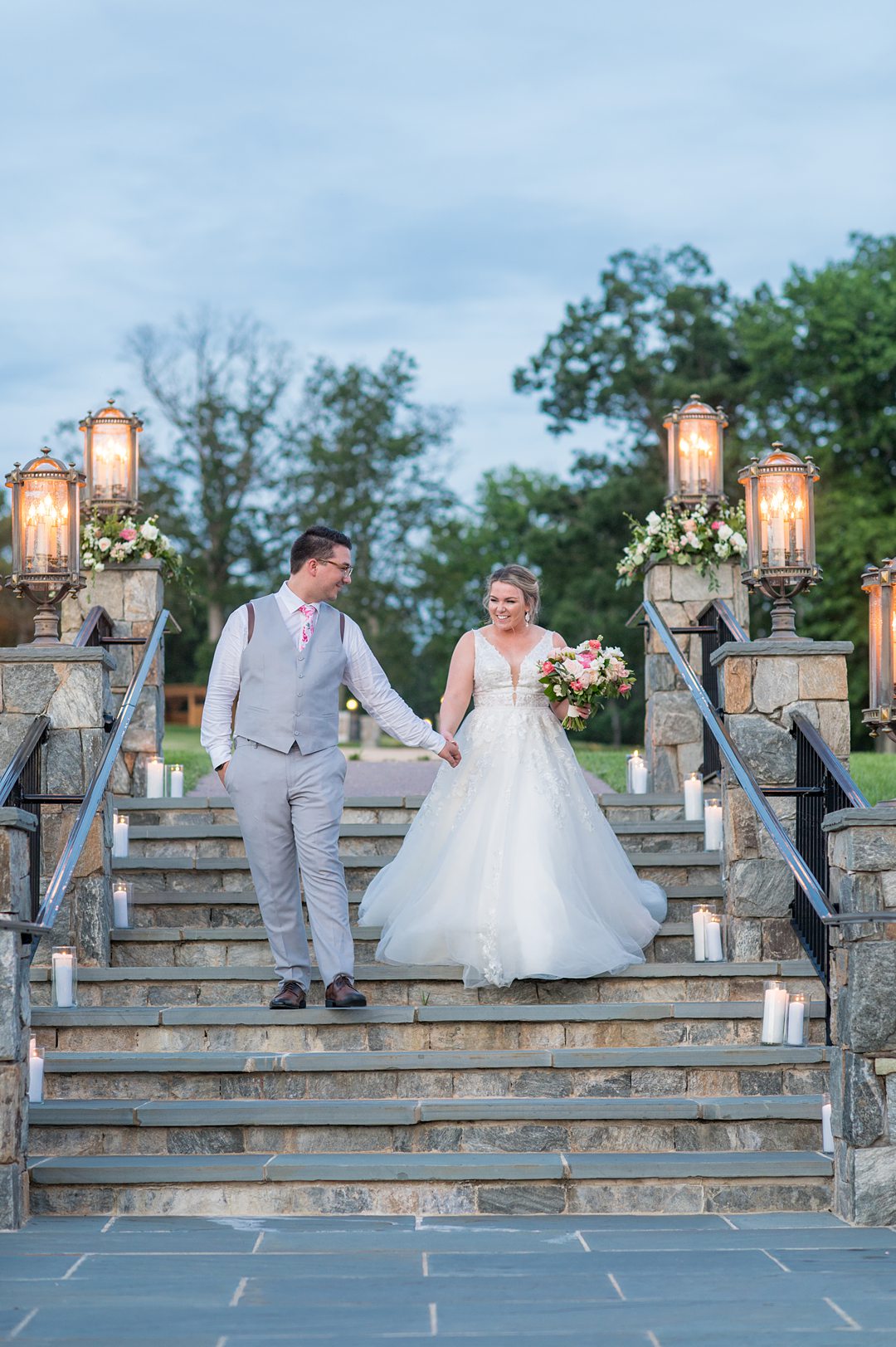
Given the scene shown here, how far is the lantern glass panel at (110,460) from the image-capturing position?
9.42m

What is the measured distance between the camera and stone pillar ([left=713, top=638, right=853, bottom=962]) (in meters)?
6.88

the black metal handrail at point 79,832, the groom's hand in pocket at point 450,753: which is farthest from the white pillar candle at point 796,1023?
the black metal handrail at point 79,832

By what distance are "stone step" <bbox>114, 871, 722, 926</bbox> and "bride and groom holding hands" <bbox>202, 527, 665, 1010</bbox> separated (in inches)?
13.8

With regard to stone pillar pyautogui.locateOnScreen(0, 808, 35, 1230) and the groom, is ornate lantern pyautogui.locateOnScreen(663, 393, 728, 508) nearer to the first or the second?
the groom

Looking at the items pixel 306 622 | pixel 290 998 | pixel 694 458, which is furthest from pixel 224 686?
pixel 694 458

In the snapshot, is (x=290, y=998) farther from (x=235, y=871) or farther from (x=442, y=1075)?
(x=235, y=871)

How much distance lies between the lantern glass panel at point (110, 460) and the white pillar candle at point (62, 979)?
381cm

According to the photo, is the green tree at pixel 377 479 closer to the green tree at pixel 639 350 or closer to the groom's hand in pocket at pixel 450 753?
the green tree at pixel 639 350

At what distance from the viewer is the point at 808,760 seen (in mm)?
6594

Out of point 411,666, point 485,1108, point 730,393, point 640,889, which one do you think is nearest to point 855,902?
point 485,1108

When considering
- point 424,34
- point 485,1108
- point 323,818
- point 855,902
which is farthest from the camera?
point 424,34

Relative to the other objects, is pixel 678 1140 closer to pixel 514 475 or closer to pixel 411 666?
pixel 411 666

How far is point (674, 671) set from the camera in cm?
973

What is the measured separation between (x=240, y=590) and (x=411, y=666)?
4.59 meters
